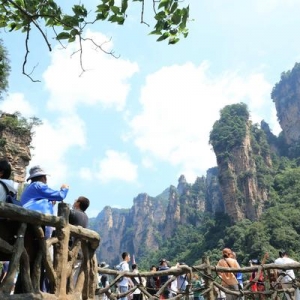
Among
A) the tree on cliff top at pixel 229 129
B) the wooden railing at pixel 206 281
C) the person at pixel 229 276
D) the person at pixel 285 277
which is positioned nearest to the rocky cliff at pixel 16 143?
the wooden railing at pixel 206 281

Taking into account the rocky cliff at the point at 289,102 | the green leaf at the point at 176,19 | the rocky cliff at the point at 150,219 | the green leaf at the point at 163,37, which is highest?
the rocky cliff at the point at 289,102

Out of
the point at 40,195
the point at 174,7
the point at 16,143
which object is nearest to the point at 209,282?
the point at 40,195

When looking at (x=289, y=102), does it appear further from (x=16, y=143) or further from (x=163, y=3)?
(x=163, y=3)

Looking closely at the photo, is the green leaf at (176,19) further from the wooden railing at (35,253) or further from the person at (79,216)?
the person at (79,216)

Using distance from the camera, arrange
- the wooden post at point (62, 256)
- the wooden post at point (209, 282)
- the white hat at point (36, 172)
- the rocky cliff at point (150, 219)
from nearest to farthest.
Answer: the wooden post at point (62, 256) < the white hat at point (36, 172) < the wooden post at point (209, 282) < the rocky cliff at point (150, 219)

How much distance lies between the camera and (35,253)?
109 inches

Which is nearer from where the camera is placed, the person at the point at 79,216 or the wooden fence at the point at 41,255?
the wooden fence at the point at 41,255

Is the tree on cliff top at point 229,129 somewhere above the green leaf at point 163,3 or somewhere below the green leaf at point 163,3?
above

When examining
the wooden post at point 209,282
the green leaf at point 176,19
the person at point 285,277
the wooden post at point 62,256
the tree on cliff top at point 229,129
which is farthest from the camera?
the tree on cliff top at point 229,129

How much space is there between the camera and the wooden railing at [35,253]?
8.07 ft

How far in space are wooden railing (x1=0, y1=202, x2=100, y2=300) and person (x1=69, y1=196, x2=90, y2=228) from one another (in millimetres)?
861

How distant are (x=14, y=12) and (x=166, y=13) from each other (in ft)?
5.09

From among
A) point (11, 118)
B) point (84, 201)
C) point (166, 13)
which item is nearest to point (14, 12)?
point (166, 13)

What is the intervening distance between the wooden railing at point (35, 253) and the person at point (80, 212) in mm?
861
